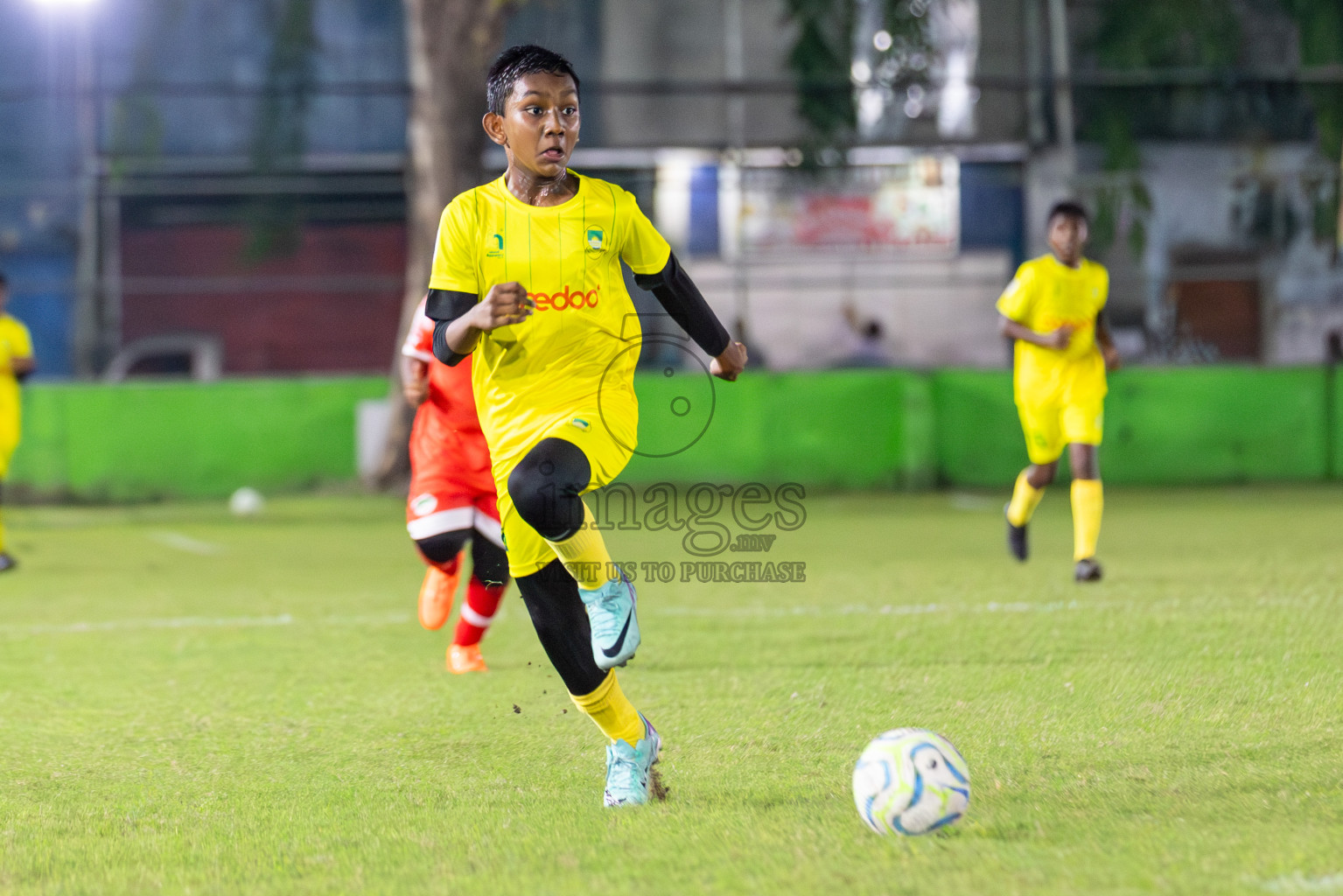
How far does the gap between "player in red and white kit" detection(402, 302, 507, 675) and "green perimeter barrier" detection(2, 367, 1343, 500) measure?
855 centimetres

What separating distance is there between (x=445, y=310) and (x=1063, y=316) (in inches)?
210

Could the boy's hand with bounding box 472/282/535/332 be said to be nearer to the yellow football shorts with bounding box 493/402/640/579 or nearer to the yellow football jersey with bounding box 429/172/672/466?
the yellow football jersey with bounding box 429/172/672/466

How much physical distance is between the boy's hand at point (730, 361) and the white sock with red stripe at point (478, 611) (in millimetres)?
2240

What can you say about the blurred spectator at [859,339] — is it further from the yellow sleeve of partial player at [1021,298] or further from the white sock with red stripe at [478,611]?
the white sock with red stripe at [478,611]

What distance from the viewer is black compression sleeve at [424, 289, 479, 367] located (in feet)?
12.1

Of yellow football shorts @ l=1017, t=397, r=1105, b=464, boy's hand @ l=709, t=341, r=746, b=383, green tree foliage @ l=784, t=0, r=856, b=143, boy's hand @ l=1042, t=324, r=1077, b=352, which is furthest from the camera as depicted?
green tree foliage @ l=784, t=0, r=856, b=143

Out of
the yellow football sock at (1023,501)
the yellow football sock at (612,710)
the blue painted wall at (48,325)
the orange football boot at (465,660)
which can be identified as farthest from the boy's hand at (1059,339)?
the blue painted wall at (48,325)

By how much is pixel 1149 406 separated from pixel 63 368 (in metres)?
13.0

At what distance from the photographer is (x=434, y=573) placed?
20.9ft

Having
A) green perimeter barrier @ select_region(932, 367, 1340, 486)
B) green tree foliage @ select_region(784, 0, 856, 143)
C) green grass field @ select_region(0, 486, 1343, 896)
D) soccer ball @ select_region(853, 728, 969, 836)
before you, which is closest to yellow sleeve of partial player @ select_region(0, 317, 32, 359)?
green grass field @ select_region(0, 486, 1343, 896)

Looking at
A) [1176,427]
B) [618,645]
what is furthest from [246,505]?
[618,645]

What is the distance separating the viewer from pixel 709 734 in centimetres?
464

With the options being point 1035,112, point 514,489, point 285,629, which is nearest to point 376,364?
point 1035,112

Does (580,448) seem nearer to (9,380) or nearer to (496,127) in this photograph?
(496,127)
